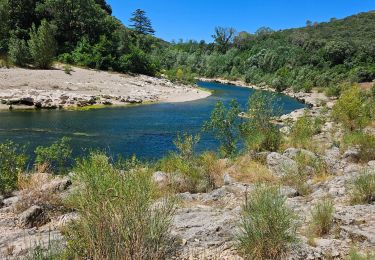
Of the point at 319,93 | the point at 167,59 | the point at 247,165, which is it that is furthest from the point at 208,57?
the point at 247,165

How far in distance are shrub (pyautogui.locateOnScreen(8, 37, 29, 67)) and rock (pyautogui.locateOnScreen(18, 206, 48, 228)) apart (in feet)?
137

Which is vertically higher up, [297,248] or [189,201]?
[297,248]

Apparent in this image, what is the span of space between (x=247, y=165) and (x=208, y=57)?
10434 cm

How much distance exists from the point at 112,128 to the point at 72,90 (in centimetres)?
1535

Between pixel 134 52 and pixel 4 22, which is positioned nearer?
pixel 4 22

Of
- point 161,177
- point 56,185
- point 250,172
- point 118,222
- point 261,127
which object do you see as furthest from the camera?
point 261,127

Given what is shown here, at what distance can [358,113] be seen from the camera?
2092cm

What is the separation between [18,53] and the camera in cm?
4434

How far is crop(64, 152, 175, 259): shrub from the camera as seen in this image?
4.44m

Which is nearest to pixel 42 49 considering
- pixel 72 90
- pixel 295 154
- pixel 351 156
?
pixel 72 90

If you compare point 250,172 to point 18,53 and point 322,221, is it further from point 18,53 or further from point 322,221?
point 18,53

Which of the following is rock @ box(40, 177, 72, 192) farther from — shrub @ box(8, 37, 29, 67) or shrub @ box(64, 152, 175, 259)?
shrub @ box(8, 37, 29, 67)

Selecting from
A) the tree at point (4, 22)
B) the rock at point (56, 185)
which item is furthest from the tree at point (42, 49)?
the rock at point (56, 185)

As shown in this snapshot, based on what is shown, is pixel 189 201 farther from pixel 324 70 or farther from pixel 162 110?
pixel 324 70
